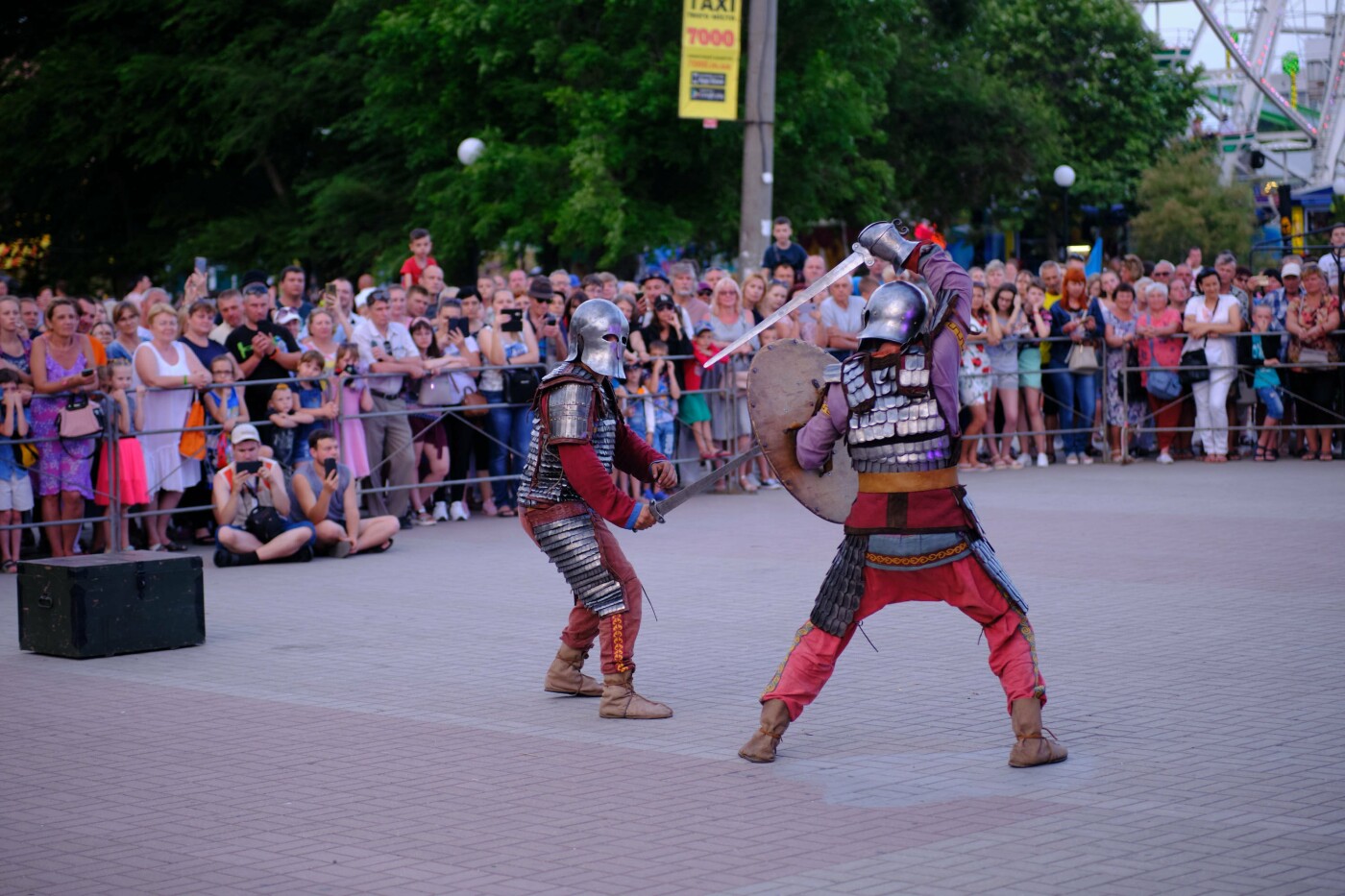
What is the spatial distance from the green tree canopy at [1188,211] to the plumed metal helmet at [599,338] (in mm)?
31525

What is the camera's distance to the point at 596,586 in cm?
744

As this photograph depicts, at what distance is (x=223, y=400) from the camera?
13.2m

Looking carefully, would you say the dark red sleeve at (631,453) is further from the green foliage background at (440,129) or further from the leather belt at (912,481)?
the green foliage background at (440,129)

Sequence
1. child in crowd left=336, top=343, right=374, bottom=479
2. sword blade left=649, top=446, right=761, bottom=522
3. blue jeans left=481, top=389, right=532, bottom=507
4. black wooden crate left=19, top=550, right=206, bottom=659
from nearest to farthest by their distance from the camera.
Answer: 1. sword blade left=649, top=446, right=761, bottom=522
2. black wooden crate left=19, top=550, right=206, bottom=659
3. child in crowd left=336, top=343, right=374, bottom=479
4. blue jeans left=481, top=389, right=532, bottom=507

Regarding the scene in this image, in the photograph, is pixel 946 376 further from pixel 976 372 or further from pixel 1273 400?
pixel 1273 400

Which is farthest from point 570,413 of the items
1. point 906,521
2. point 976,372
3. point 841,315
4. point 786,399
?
point 976,372

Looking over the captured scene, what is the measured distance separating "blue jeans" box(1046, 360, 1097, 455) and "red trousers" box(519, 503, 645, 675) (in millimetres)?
10804

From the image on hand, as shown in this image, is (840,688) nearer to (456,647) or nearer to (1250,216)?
(456,647)

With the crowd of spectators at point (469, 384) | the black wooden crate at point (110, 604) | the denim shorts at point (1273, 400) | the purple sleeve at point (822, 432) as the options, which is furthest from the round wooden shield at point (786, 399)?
the denim shorts at point (1273, 400)

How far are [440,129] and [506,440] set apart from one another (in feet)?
41.6

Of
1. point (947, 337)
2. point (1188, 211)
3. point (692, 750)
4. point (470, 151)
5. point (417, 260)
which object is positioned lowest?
point (692, 750)

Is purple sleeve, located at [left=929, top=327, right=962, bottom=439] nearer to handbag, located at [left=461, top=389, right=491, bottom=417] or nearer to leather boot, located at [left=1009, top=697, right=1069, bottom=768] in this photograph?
leather boot, located at [left=1009, top=697, right=1069, bottom=768]

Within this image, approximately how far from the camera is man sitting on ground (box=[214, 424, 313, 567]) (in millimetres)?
12211

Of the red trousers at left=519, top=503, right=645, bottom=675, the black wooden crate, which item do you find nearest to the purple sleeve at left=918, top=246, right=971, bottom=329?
the red trousers at left=519, top=503, right=645, bottom=675
